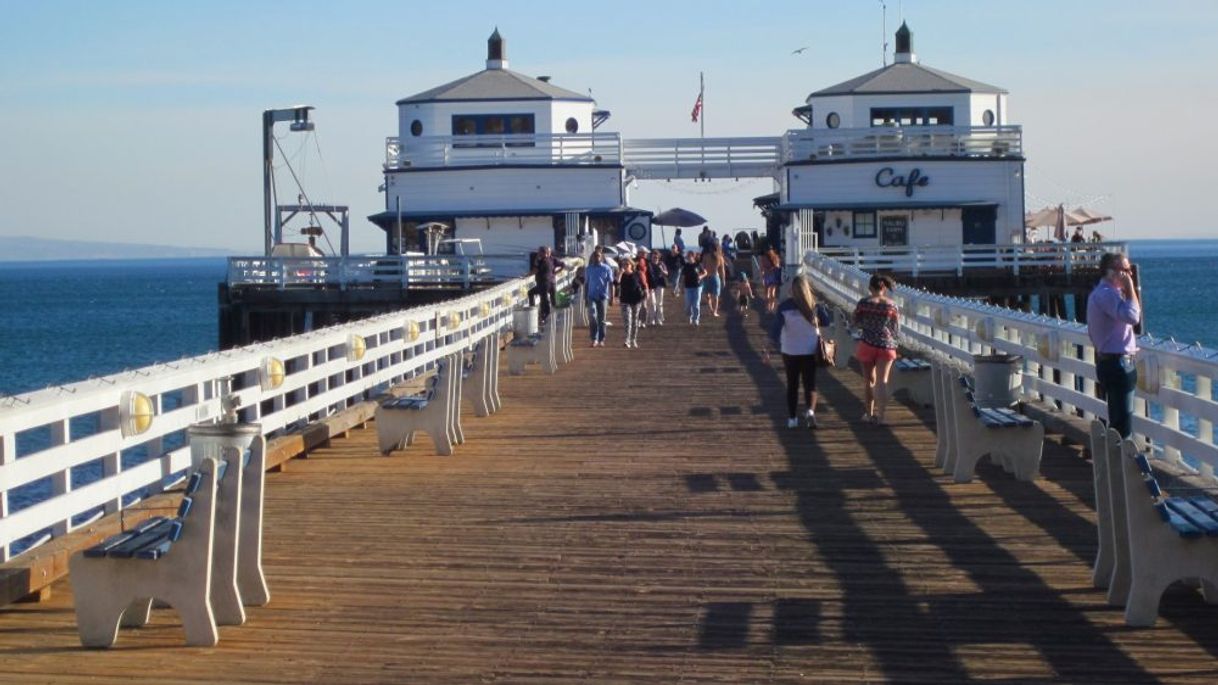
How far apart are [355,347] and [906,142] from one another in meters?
41.6

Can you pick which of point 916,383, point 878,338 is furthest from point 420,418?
point 916,383

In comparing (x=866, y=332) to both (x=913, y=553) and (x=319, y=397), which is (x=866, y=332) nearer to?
(x=319, y=397)

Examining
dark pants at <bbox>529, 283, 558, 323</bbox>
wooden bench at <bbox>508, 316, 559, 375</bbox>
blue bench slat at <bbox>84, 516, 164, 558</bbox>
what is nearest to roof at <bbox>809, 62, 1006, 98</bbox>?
dark pants at <bbox>529, 283, 558, 323</bbox>

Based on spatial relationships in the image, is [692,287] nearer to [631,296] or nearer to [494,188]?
[631,296]

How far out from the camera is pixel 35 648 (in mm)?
7930

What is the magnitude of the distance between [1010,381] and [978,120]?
1780 inches

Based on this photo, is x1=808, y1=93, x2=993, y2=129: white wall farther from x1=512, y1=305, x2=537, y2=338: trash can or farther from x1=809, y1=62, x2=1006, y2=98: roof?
x1=512, y1=305, x2=537, y2=338: trash can

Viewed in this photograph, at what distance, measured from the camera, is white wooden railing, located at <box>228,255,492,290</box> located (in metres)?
44.4

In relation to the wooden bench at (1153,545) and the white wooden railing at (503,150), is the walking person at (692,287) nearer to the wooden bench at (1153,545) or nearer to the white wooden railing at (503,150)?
the white wooden railing at (503,150)

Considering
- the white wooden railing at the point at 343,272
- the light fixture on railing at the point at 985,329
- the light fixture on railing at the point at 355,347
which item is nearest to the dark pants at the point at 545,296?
the white wooden railing at the point at 343,272

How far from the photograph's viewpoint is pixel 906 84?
6047cm

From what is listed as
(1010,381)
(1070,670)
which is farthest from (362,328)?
(1070,670)

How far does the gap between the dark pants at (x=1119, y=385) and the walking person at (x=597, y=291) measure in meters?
16.0

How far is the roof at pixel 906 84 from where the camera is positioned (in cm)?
5969
